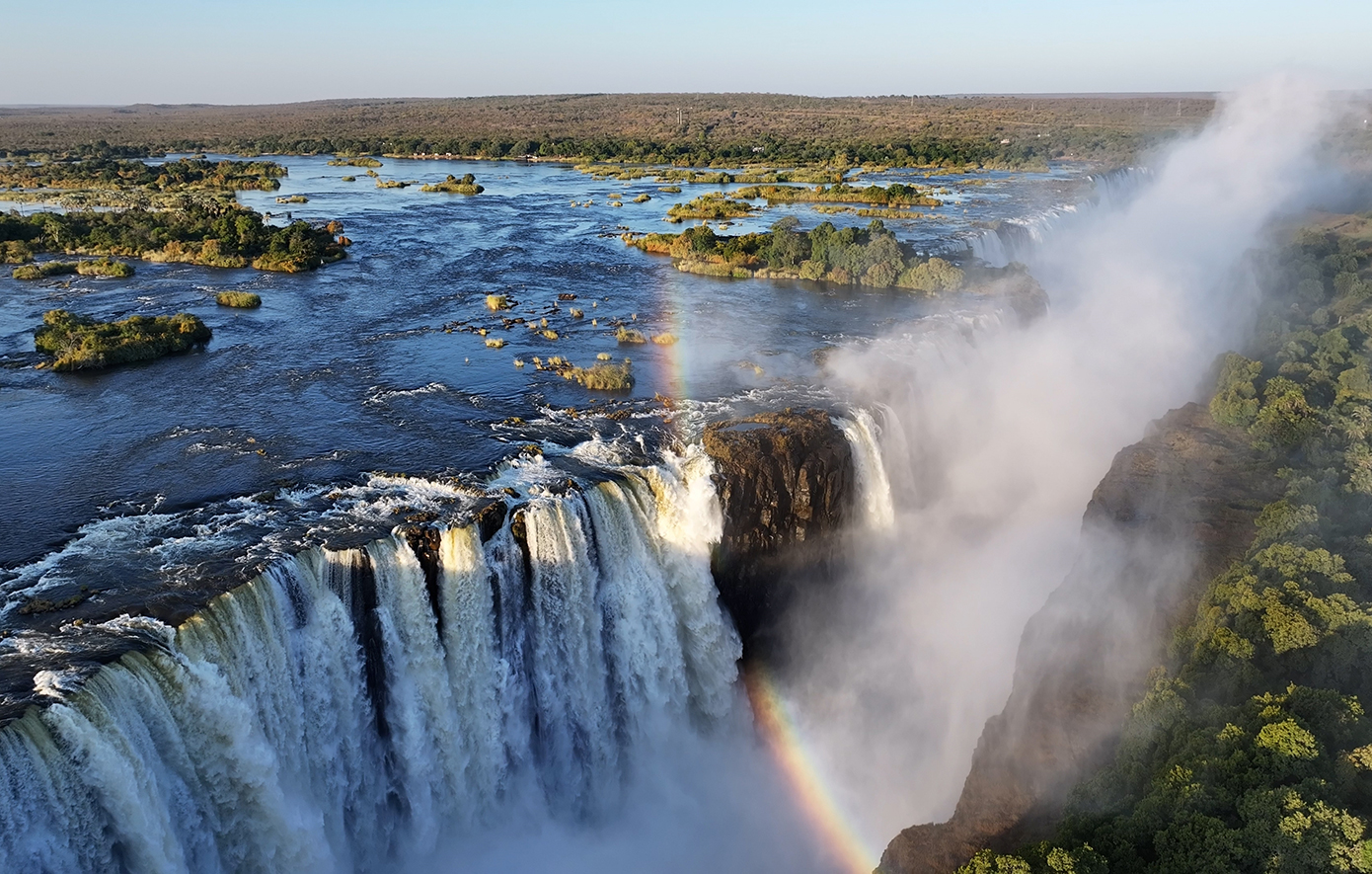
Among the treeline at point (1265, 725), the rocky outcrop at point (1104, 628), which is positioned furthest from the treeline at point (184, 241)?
the treeline at point (1265, 725)

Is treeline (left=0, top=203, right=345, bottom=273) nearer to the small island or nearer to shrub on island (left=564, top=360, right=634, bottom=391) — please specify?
shrub on island (left=564, top=360, right=634, bottom=391)

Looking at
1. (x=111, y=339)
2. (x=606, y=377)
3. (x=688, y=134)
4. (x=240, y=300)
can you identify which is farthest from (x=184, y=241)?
(x=688, y=134)

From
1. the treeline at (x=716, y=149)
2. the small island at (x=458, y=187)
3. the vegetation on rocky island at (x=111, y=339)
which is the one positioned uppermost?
the treeline at (x=716, y=149)

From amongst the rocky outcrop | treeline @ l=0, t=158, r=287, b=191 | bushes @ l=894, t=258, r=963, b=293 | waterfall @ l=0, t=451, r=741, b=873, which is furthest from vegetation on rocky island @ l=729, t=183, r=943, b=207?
waterfall @ l=0, t=451, r=741, b=873

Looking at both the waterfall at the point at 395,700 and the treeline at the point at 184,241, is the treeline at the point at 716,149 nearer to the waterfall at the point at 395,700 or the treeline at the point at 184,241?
the treeline at the point at 184,241

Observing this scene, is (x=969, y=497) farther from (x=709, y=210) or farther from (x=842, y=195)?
(x=842, y=195)
